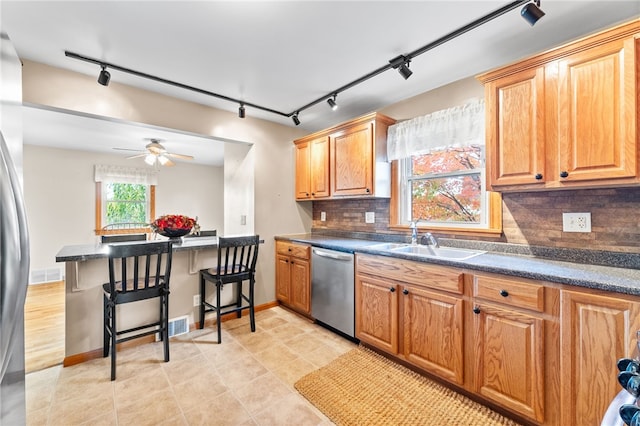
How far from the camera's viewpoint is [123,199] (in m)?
5.48

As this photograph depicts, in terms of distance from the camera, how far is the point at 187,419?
166 cm

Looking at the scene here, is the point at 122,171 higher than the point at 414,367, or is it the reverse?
the point at 122,171

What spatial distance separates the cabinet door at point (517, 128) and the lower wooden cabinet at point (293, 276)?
6.26 ft

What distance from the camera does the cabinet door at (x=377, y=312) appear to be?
7.14 ft

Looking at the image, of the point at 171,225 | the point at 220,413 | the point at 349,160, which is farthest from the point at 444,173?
the point at 171,225

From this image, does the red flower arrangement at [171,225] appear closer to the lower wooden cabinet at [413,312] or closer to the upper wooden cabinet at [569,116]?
the lower wooden cabinet at [413,312]

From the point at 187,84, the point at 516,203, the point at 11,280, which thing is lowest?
the point at 11,280

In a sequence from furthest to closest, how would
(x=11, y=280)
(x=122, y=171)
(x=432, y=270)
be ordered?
1. (x=122, y=171)
2. (x=432, y=270)
3. (x=11, y=280)

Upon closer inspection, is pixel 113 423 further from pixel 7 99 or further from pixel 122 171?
pixel 122 171

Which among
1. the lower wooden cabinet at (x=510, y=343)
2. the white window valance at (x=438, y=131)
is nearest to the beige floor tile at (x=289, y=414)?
the lower wooden cabinet at (x=510, y=343)

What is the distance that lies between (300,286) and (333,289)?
56cm

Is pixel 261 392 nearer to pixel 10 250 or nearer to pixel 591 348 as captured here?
pixel 10 250

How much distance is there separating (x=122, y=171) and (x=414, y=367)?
5.92 m

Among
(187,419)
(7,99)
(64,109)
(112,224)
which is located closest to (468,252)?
(187,419)
